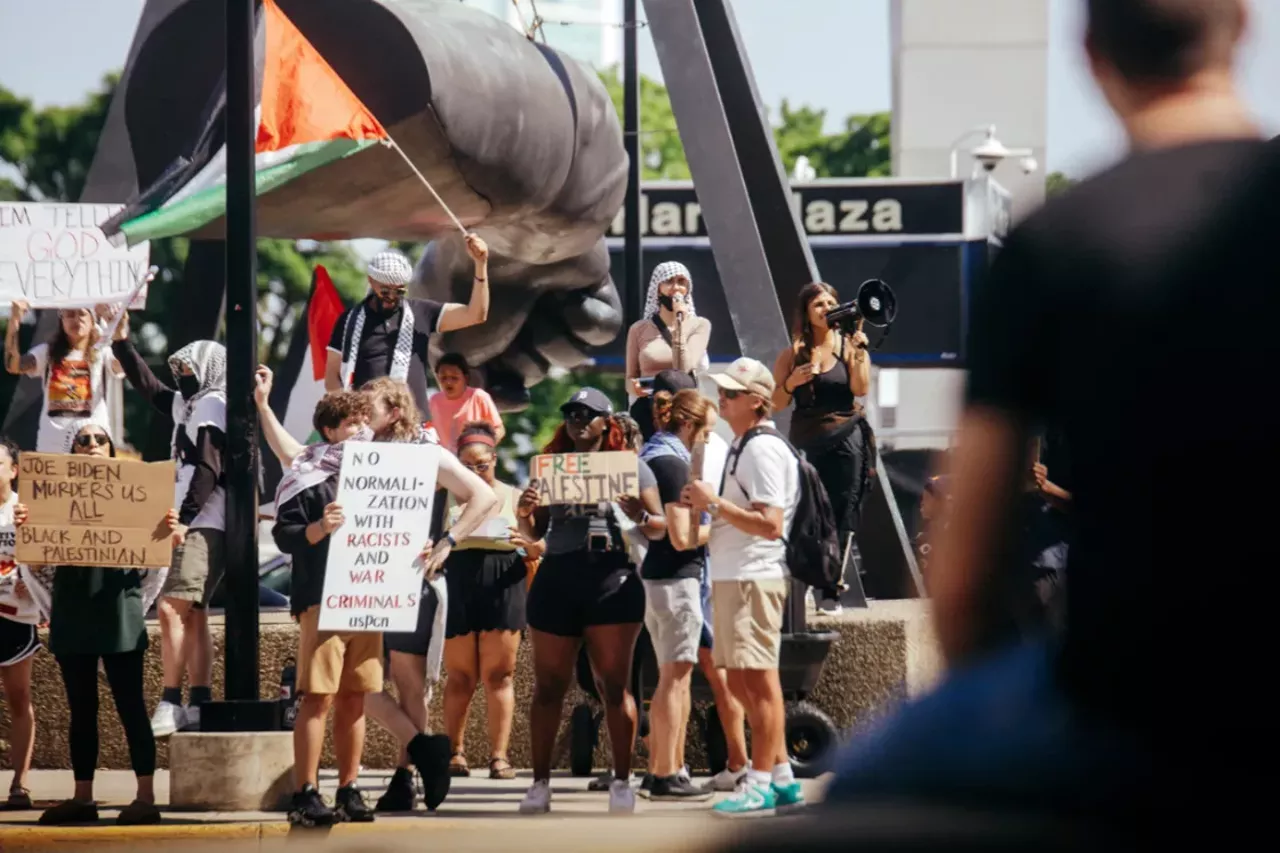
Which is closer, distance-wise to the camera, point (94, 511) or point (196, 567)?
point (94, 511)

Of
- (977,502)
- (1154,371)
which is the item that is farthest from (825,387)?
(1154,371)

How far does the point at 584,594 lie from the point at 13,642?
2692 mm

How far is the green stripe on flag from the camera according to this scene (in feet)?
34.4

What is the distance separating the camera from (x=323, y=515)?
8086 millimetres

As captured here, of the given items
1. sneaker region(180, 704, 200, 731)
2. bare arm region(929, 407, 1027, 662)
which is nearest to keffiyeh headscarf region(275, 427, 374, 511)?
sneaker region(180, 704, 200, 731)

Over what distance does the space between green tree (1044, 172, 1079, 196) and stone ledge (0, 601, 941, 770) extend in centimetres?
828

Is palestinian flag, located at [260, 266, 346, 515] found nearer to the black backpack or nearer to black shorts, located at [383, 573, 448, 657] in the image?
black shorts, located at [383, 573, 448, 657]

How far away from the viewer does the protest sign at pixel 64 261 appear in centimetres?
1053

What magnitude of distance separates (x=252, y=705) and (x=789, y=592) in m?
2.59

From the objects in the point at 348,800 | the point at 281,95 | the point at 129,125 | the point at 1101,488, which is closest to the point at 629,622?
the point at 348,800

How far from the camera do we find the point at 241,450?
9.02m

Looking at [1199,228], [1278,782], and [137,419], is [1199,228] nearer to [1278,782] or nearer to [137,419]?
[1278,782]

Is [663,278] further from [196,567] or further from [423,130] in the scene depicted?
[196,567]

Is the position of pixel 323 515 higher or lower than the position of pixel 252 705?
higher
